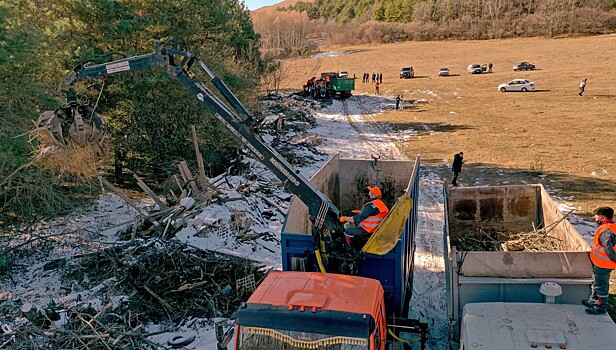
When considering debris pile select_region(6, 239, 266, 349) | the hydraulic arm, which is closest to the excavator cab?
the hydraulic arm

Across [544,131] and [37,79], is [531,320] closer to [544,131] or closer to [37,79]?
[37,79]

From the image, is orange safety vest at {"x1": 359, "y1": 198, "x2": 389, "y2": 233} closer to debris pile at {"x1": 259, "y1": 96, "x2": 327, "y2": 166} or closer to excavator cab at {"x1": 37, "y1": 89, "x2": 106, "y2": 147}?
excavator cab at {"x1": 37, "y1": 89, "x2": 106, "y2": 147}

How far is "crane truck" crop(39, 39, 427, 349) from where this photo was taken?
3.98 metres

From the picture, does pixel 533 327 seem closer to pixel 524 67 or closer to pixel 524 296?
pixel 524 296

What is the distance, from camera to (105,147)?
940 centimetres

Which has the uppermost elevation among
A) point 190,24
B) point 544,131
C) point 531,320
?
point 190,24

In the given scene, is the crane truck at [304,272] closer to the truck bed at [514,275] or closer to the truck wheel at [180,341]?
the truck bed at [514,275]

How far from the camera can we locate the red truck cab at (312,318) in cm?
391

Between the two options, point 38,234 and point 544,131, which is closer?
point 38,234

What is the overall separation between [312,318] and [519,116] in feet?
86.6

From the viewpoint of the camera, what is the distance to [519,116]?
27000 mm

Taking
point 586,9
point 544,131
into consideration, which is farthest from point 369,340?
point 586,9

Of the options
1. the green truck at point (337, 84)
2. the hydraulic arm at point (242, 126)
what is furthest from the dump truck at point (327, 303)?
the green truck at point (337, 84)

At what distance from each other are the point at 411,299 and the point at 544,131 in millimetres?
17838
